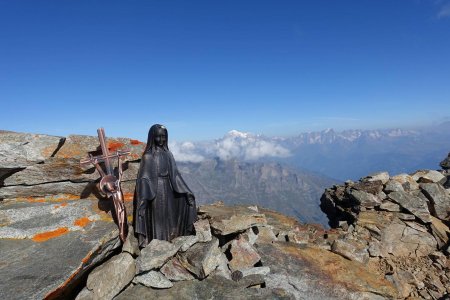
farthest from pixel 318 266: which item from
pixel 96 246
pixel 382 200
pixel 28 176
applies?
pixel 28 176

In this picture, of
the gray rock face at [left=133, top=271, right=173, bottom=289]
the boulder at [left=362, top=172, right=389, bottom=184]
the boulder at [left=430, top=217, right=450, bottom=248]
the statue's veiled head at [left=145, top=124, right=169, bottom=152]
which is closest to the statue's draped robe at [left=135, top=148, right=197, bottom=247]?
the statue's veiled head at [left=145, top=124, right=169, bottom=152]

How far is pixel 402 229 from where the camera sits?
50.1 ft

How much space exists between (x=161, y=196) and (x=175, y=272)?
97.9 inches

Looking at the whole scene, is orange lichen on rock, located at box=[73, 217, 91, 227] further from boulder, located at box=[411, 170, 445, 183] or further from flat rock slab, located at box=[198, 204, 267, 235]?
boulder, located at box=[411, 170, 445, 183]

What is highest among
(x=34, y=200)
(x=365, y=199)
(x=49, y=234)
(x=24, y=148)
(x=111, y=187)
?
(x=24, y=148)

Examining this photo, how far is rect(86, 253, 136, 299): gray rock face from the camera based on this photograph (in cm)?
731

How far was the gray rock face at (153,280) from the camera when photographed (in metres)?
7.99

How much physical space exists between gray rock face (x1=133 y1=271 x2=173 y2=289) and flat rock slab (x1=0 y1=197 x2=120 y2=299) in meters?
1.20

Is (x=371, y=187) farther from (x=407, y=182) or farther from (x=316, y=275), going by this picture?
(x=316, y=275)

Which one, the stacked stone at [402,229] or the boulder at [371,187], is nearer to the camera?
the stacked stone at [402,229]

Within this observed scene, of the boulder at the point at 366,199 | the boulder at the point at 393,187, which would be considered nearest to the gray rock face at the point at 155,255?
the boulder at the point at 366,199

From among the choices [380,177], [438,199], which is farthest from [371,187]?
[438,199]

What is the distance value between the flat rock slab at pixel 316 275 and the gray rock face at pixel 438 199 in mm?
8543

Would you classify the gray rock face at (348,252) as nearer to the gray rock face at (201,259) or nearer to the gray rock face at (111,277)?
the gray rock face at (201,259)
